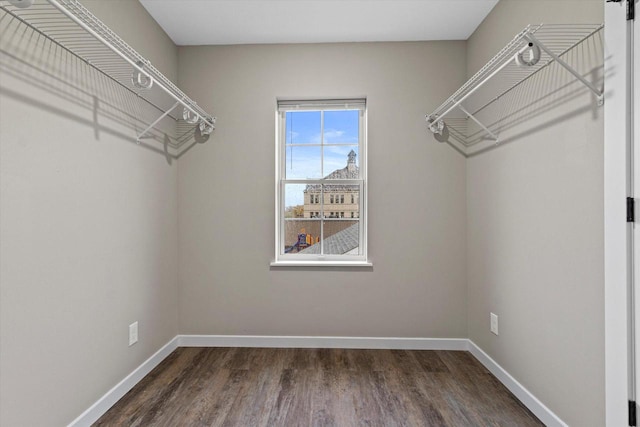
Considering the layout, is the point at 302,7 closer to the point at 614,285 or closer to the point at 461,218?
the point at 461,218

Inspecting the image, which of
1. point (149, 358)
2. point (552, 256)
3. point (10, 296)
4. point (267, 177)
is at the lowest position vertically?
point (149, 358)

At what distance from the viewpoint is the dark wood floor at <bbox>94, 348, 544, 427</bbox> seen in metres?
1.91

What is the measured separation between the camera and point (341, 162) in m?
3.04

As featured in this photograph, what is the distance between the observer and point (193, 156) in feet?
9.62

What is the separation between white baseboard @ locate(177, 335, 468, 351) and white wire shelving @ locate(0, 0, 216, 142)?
166 centimetres

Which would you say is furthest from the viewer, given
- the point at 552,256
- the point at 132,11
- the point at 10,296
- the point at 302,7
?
the point at 302,7

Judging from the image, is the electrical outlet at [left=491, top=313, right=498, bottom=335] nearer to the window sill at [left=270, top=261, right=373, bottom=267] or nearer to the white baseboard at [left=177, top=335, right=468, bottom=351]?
the white baseboard at [left=177, top=335, right=468, bottom=351]

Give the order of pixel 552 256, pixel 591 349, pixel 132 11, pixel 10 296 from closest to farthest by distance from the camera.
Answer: pixel 10 296 < pixel 591 349 < pixel 552 256 < pixel 132 11

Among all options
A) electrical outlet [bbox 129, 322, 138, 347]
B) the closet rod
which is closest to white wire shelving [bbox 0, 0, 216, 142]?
the closet rod

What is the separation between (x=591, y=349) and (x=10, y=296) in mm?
2413

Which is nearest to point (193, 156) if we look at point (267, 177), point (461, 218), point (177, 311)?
point (267, 177)

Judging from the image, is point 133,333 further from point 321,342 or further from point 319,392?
point 321,342

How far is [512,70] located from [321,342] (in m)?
2.33

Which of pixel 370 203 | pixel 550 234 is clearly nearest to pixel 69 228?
pixel 370 203
